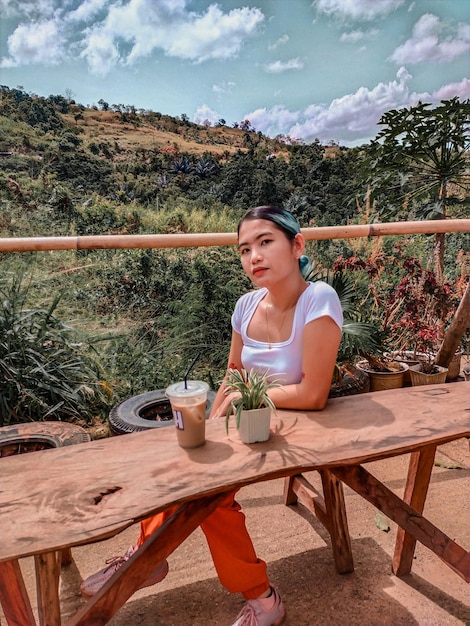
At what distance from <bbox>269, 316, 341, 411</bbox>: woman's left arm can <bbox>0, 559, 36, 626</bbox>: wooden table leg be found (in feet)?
2.51

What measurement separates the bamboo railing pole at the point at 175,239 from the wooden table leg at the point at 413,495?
1538 mm

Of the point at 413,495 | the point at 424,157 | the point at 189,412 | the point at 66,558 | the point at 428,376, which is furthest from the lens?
the point at 424,157

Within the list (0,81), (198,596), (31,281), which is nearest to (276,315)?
(198,596)

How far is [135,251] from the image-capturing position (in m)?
4.98

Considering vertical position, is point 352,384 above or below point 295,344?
below

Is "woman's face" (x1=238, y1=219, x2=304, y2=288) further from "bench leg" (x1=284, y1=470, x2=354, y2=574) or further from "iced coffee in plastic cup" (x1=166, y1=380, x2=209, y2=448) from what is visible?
"bench leg" (x1=284, y1=470, x2=354, y2=574)

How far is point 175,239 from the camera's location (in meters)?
2.65

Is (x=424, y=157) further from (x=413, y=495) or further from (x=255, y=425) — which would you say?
(x=255, y=425)

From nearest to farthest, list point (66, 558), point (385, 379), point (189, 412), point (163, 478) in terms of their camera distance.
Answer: point (163, 478) < point (189, 412) < point (66, 558) < point (385, 379)

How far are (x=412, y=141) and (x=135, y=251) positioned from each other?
2905 millimetres

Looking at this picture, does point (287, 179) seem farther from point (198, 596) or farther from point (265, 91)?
point (198, 596)

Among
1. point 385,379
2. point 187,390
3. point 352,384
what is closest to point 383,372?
point 385,379

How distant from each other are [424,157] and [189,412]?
4.02 meters

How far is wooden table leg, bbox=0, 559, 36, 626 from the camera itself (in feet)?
3.45
